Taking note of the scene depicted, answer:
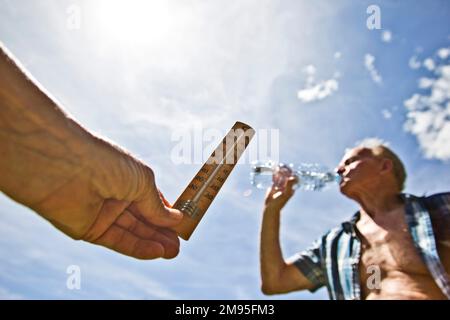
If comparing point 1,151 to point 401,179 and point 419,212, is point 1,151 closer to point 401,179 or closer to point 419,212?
point 419,212

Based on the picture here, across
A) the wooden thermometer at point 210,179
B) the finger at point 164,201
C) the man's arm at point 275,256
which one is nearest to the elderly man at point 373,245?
the man's arm at point 275,256

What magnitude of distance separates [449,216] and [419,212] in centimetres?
37

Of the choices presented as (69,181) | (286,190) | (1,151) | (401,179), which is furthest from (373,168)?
(1,151)

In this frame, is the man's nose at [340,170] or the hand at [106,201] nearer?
the hand at [106,201]

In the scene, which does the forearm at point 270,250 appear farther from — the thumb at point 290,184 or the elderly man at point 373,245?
the thumb at point 290,184

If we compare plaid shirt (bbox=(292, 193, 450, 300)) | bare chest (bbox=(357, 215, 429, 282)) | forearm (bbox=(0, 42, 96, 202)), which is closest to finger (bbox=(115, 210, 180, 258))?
forearm (bbox=(0, 42, 96, 202))

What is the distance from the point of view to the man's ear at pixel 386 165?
6.32 metres

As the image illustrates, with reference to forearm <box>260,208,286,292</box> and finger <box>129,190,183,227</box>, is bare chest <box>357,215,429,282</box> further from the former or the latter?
finger <box>129,190,183,227</box>

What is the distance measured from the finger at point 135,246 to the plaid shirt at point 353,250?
9.52 feet

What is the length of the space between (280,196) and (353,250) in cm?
134

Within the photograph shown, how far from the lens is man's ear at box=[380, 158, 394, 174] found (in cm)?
632

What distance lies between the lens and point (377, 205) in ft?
19.2

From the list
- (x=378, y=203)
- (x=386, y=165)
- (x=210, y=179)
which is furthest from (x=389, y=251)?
(x=210, y=179)
